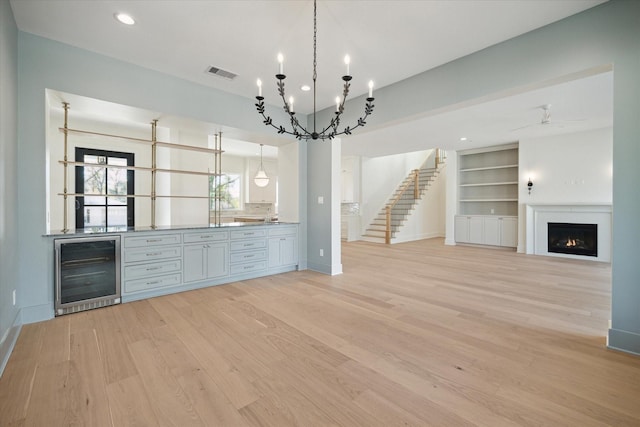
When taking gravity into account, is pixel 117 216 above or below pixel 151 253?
above

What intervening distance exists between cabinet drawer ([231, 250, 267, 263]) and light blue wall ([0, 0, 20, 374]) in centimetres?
236

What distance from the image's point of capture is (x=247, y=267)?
15.4ft

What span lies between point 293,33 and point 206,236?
2863mm

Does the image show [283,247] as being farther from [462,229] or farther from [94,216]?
[462,229]

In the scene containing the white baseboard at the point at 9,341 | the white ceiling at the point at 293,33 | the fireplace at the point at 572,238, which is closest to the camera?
the white baseboard at the point at 9,341

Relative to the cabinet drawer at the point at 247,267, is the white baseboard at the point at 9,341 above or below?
below

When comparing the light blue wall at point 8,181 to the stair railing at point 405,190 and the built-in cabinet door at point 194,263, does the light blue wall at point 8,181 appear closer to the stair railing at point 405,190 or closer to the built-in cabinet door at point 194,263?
the built-in cabinet door at point 194,263

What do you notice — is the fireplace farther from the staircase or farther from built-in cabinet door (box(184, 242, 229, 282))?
built-in cabinet door (box(184, 242, 229, 282))

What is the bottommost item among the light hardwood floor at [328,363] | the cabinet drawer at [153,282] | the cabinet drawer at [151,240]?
the light hardwood floor at [328,363]

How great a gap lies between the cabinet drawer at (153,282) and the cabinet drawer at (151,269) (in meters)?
0.06

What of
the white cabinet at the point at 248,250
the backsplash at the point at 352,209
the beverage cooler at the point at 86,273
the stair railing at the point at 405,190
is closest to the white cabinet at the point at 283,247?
the white cabinet at the point at 248,250

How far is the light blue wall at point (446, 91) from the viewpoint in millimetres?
2381

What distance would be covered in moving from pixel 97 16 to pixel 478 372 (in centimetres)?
435

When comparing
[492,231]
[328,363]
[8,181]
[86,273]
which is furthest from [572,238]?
[8,181]
